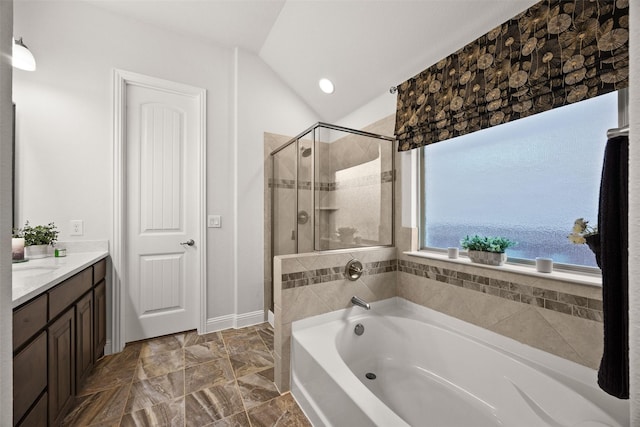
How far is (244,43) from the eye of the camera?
260cm

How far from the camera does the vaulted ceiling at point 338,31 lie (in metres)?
1.62

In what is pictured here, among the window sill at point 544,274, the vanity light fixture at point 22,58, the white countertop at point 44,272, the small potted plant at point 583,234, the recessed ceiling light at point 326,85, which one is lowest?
→ the window sill at point 544,274

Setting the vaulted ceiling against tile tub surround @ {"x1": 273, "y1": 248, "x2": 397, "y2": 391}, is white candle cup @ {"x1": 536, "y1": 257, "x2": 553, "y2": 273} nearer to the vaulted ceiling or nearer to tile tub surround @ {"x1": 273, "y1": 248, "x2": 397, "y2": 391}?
tile tub surround @ {"x1": 273, "y1": 248, "x2": 397, "y2": 391}

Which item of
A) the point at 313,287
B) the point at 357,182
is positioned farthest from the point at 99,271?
the point at 357,182

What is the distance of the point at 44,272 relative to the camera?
139cm

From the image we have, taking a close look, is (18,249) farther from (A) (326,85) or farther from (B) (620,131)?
(B) (620,131)

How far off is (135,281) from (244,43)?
2441 mm

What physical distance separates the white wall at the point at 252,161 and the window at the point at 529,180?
1.67m

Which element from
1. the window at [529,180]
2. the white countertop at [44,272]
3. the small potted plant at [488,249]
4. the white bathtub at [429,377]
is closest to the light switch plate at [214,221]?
the white countertop at [44,272]

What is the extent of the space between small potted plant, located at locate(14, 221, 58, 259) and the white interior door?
1.54ft

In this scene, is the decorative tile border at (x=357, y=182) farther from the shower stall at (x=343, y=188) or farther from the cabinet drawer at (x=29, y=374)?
the cabinet drawer at (x=29, y=374)

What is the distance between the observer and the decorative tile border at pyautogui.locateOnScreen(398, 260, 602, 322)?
1223 millimetres

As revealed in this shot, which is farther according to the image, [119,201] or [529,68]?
[119,201]

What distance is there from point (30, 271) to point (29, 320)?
1.73 ft
